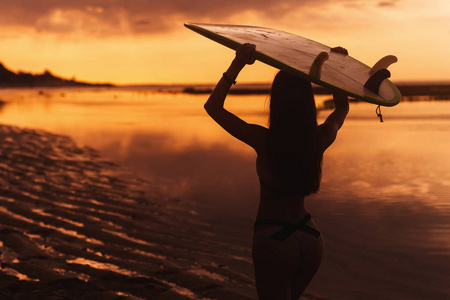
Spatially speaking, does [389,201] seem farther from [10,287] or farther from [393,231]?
[10,287]

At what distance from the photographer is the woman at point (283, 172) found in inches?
105

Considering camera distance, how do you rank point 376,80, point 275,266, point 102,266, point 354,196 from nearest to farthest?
point 275,266
point 376,80
point 102,266
point 354,196

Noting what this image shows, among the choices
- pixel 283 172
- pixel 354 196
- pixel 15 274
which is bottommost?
pixel 15 274

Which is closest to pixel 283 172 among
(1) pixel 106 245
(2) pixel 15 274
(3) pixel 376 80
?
(3) pixel 376 80

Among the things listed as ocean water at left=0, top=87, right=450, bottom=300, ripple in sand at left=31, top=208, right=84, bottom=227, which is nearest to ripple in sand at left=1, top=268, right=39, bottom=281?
ripple in sand at left=31, top=208, right=84, bottom=227

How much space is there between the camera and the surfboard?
2752 mm

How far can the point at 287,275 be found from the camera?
268 centimetres

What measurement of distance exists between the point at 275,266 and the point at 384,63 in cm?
149

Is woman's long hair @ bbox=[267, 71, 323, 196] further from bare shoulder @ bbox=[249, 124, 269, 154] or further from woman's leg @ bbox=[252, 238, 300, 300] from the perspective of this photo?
woman's leg @ bbox=[252, 238, 300, 300]

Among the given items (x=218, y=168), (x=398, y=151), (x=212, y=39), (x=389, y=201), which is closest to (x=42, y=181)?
(x=218, y=168)

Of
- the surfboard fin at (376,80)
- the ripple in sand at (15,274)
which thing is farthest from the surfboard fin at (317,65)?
the ripple in sand at (15,274)

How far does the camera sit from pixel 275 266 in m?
2.66

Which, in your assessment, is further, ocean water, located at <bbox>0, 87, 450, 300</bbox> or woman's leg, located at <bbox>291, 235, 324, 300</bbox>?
ocean water, located at <bbox>0, 87, 450, 300</bbox>

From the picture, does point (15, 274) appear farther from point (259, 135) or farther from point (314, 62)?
point (314, 62)
